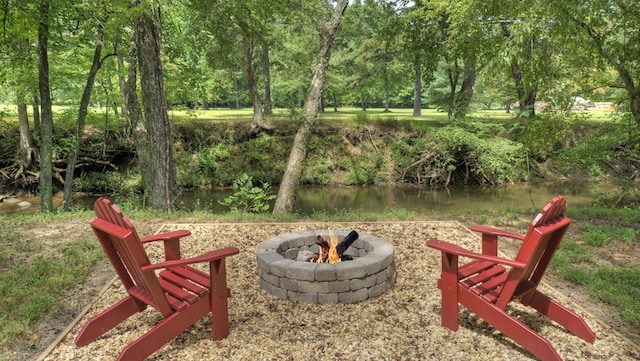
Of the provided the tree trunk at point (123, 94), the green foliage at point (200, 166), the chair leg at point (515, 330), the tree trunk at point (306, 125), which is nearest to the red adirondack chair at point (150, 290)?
the chair leg at point (515, 330)

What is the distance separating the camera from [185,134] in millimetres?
17250

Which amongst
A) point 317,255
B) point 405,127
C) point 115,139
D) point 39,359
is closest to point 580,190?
point 405,127

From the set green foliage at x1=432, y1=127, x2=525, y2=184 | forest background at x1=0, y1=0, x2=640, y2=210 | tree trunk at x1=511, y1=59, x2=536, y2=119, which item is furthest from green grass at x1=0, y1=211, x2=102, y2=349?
green foliage at x1=432, y1=127, x2=525, y2=184

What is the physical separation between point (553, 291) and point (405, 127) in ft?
47.1

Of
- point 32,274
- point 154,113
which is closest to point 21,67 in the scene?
point 154,113

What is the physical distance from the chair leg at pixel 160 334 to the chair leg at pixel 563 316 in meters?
2.75

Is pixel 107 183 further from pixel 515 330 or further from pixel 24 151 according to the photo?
pixel 515 330

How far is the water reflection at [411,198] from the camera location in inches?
491

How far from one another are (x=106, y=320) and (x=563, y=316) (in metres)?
3.66

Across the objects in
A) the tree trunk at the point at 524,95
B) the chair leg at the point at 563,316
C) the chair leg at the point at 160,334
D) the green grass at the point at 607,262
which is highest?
the tree trunk at the point at 524,95

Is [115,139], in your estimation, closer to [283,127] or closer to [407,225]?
[283,127]

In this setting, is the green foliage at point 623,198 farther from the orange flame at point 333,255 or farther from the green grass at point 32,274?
the green grass at point 32,274

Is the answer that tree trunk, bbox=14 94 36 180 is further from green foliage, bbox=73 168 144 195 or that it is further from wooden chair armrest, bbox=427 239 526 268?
wooden chair armrest, bbox=427 239 526 268

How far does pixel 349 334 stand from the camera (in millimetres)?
3262
